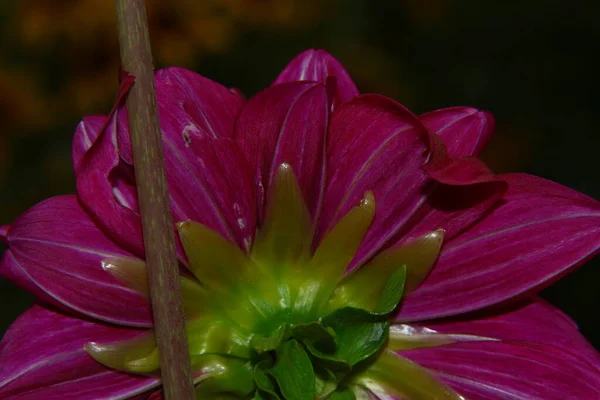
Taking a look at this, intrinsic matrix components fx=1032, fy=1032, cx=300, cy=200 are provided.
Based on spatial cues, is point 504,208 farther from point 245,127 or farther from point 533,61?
point 533,61

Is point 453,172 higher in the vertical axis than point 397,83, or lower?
higher

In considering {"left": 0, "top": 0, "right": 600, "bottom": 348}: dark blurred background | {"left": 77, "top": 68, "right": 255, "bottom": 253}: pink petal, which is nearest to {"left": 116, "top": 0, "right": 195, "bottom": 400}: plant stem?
{"left": 77, "top": 68, "right": 255, "bottom": 253}: pink petal

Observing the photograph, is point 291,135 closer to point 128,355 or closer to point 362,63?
point 128,355

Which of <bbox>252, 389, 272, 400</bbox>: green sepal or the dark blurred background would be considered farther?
the dark blurred background

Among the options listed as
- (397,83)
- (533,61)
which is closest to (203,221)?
(397,83)

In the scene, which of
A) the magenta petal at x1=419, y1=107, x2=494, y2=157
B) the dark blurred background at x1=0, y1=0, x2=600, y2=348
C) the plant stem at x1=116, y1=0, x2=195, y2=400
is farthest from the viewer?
the dark blurred background at x1=0, y1=0, x2=600, y2=348

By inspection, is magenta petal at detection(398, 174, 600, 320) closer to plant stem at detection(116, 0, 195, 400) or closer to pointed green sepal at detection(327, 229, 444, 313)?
pointed green sepal at detection(327, 229, 444, 313)
